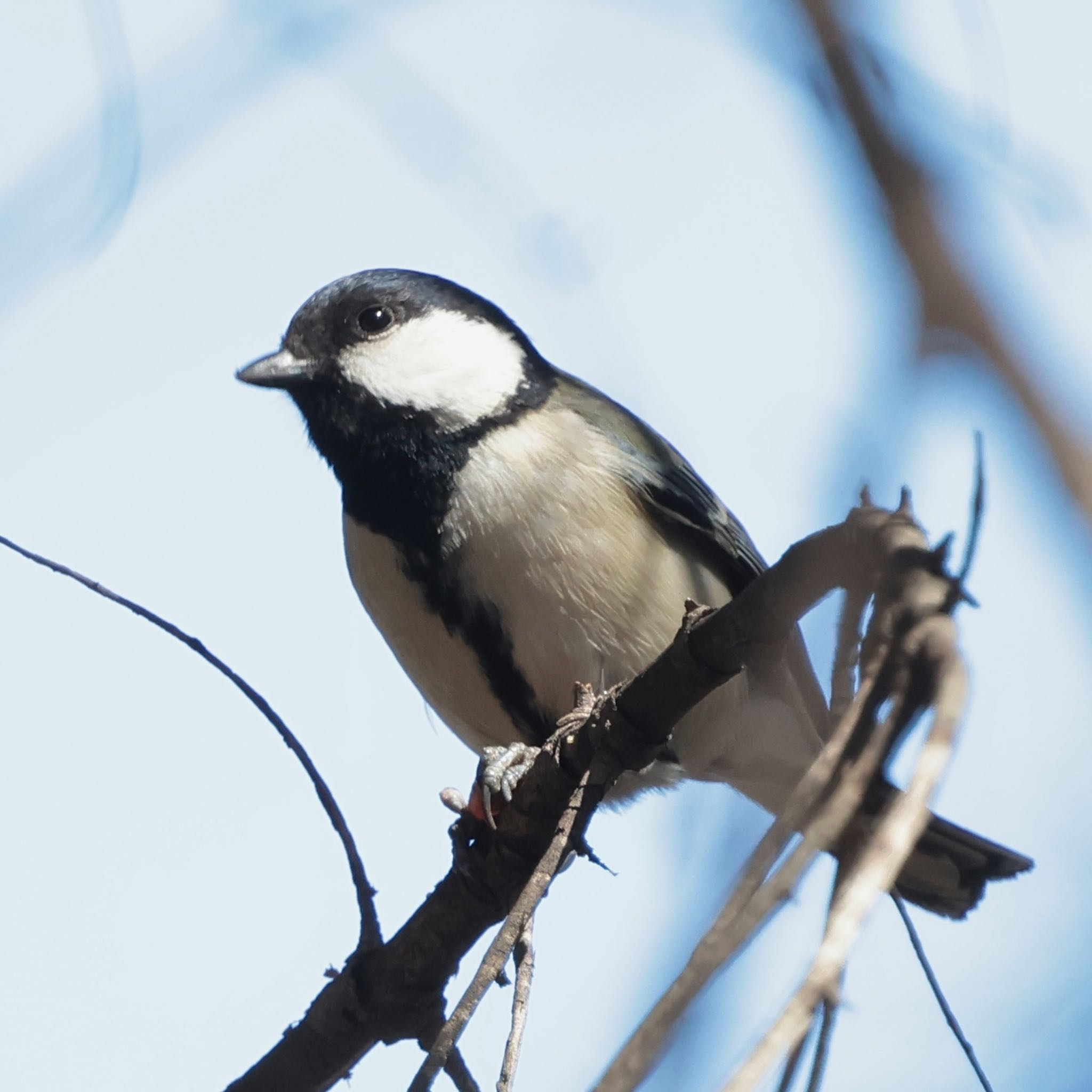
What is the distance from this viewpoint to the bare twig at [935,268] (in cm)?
88

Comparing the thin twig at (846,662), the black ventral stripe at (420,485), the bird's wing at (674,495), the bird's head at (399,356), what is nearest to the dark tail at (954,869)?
the bird's wing at (674,495)

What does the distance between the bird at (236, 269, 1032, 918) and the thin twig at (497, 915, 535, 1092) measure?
0.66 metres

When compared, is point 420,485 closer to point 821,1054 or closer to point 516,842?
point 516,842

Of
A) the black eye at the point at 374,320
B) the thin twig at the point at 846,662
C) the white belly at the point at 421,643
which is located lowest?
the thin twig at the point at 846,662

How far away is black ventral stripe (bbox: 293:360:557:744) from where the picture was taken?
3.28m

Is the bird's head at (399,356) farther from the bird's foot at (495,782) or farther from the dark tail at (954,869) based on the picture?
the dark tail at (954,869)

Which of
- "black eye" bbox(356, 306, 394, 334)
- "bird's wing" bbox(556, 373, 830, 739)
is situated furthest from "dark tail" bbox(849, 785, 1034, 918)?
"black eye" bbox(356, 306, 394, 334)

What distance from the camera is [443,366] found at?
369 centimetres

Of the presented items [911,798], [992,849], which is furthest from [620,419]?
[911,798]

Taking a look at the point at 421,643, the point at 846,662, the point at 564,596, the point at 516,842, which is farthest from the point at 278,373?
the point at 846,662

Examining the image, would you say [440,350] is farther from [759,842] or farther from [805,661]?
[759,842]

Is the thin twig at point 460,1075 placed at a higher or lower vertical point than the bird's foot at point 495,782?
lower

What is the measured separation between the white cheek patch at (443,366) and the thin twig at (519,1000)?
1.54 meters

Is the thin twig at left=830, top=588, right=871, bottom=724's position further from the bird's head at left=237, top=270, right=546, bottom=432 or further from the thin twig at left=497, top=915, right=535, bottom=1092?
the bird's head at left=237, top=270, right=546, bottom=432
